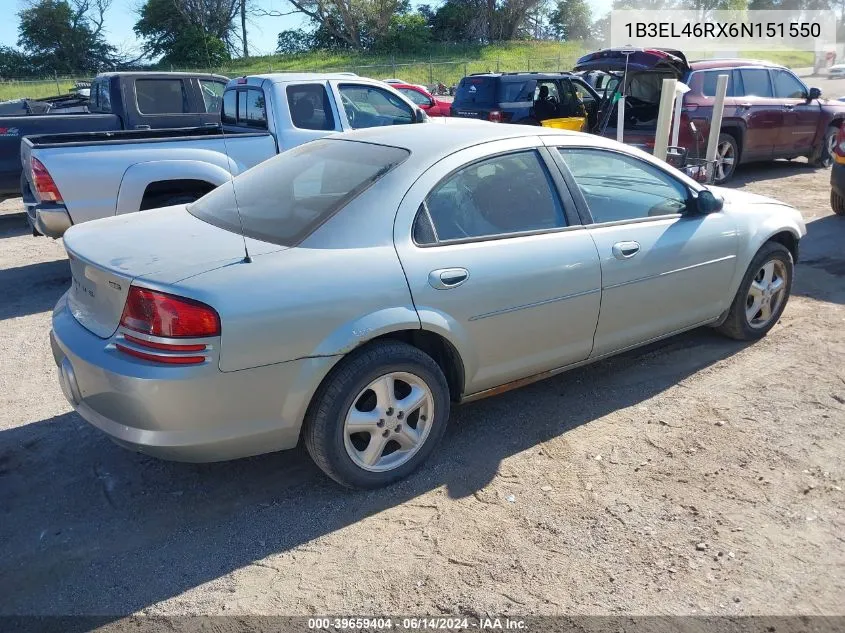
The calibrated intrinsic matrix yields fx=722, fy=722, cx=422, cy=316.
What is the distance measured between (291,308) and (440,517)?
1.15 meters

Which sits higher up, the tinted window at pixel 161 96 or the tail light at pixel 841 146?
the tinted window at pixel 161 96

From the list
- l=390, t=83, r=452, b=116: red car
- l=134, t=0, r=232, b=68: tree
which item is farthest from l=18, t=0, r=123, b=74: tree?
l=390, t=83, r=452, b=116: red car

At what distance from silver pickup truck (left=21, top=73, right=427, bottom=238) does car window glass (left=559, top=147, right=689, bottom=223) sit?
3.71 meters

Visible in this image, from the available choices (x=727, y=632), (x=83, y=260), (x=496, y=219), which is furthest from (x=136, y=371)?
(x=727, y=632)

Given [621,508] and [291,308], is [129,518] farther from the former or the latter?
[621,508]

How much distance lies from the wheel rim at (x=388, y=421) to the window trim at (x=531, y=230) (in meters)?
0.67

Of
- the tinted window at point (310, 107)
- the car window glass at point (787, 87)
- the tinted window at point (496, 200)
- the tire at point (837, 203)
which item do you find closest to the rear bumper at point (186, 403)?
the tinted window at point (496, 200)

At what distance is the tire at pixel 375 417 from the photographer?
3143mm

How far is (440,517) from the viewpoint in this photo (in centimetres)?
322

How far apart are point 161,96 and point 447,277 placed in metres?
7.78

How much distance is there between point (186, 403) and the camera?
284 centimetres

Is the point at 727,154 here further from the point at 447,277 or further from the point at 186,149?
the point at 447,277

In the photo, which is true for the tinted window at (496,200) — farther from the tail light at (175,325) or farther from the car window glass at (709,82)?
the car window glass at (709,82)

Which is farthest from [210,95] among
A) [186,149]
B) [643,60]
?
[643,60]
